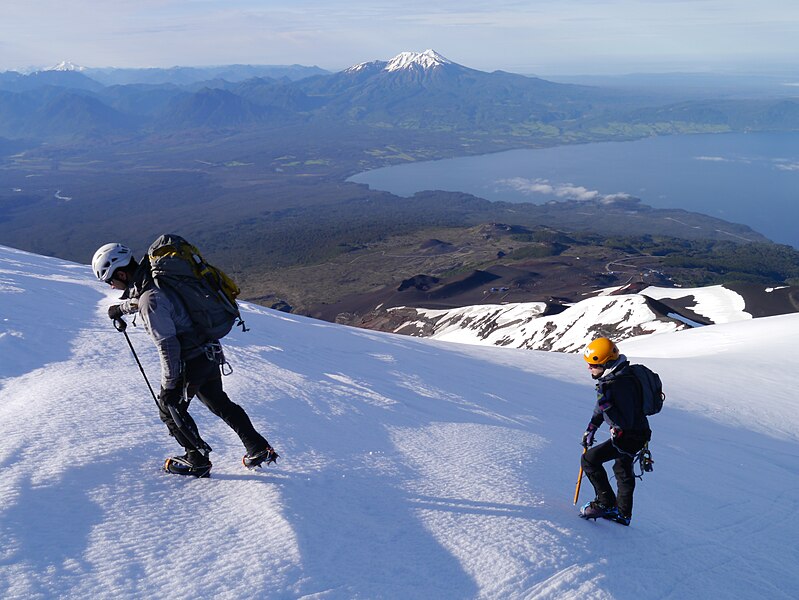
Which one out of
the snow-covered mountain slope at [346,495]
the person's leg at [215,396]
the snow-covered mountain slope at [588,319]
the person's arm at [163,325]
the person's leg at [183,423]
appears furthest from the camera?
the snow-covered mountain slope at [588,319]

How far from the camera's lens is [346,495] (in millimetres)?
5805

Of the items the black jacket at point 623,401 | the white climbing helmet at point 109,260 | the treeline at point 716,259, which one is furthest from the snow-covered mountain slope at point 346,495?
the treeline at point 716,259

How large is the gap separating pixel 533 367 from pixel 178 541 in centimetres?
1490

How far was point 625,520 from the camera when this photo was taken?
6324mm

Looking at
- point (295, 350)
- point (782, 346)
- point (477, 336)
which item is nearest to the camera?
point (295, 350)

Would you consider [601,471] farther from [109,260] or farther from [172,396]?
[109,260]

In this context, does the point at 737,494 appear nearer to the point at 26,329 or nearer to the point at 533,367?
the point at 533,367

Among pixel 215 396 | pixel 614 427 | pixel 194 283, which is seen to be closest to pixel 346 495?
pixel 215 396

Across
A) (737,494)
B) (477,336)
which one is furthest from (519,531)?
(477,336)

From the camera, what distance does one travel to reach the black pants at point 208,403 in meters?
5.50

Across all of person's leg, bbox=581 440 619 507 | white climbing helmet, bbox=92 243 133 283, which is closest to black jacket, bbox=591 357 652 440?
person's leg, bbox=581 440 619 507

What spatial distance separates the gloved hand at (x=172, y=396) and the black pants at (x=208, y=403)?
0.20 ft

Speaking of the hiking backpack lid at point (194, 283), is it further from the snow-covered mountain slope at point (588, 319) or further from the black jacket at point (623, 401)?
the snow-covered mountain slope at point (588, 319)

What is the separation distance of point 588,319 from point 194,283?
49939 mm
